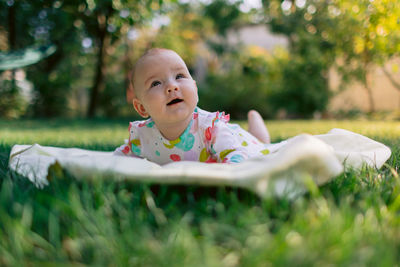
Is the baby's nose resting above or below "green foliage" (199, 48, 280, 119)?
above

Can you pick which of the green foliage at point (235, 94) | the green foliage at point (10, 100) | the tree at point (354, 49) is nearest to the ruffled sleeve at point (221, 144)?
the tree at point (354, 49)

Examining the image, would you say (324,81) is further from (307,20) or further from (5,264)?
(5,264)

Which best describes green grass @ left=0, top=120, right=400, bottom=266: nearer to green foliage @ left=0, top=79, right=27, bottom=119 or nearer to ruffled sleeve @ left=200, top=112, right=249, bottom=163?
ruffled sleeve @ left=200, top=112, right=249, bottom=163

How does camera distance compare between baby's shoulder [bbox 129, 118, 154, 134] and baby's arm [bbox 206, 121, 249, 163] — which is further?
baby's shoulder [bbox 129, 118, 154, 134]

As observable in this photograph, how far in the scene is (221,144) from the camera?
1594 millimetres

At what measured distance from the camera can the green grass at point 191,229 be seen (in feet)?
2.15

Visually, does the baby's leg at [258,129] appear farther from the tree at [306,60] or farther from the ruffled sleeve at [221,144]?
the tree at [306,60]

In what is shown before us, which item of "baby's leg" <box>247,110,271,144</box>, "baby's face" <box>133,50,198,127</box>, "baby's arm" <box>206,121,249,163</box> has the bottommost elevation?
"baby's leg" <box>247,110,271,144</box>

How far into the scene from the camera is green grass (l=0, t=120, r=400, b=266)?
656mm

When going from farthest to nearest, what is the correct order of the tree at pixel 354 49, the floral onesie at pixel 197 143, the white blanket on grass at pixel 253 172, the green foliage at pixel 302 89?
the green foliage at pixel 302 89, the tree at pixel 354 49, the floral onesie at pixel 197 143, the white blanket on grass at pixel 253 172

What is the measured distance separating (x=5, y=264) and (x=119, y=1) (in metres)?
4.84

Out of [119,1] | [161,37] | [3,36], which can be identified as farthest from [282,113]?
[3,36]

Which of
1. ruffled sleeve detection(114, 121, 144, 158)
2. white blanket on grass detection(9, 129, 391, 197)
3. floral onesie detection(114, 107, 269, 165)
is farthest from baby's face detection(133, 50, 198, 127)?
white blanket on grass detection(9, 129, 391, 197)

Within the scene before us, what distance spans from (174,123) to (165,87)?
0.68 ft
